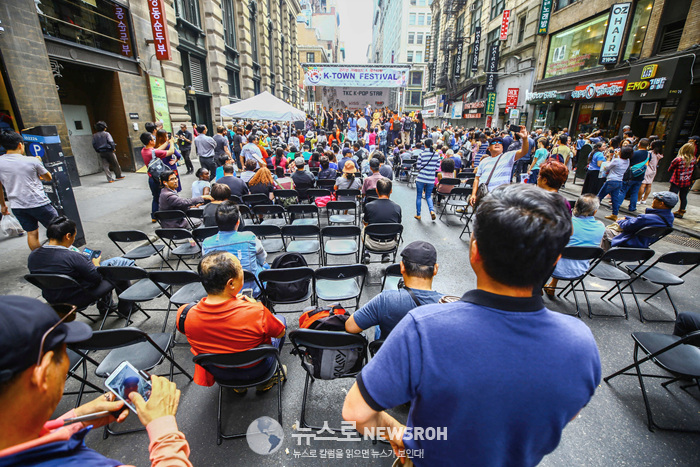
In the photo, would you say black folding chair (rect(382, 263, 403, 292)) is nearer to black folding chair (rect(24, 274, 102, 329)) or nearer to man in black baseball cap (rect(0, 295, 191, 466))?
man in black baseball cap (rect(0, 295, 191, 466))

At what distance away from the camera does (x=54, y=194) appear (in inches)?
201

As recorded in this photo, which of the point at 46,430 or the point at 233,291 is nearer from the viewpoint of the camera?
the point at 46,430

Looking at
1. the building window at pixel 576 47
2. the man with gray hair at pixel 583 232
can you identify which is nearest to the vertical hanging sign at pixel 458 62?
the building window at pixel 576 47

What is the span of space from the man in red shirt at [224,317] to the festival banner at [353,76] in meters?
24.7

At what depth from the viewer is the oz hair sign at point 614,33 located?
11930mm

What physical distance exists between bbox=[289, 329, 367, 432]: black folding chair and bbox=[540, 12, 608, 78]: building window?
18399mm

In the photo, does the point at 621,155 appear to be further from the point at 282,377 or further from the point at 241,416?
the point at 241,416

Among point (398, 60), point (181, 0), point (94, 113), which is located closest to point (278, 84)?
point (181, 0)

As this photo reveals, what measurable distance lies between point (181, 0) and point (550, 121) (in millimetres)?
19874

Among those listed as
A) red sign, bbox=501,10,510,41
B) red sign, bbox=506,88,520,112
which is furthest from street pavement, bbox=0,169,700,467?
red sign, bbox=501,10,510,41

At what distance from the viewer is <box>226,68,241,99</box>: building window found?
1916cm

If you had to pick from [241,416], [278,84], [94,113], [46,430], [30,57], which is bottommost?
[241,416]

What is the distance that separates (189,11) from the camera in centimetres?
1416

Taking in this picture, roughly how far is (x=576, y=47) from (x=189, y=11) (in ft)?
61.8
